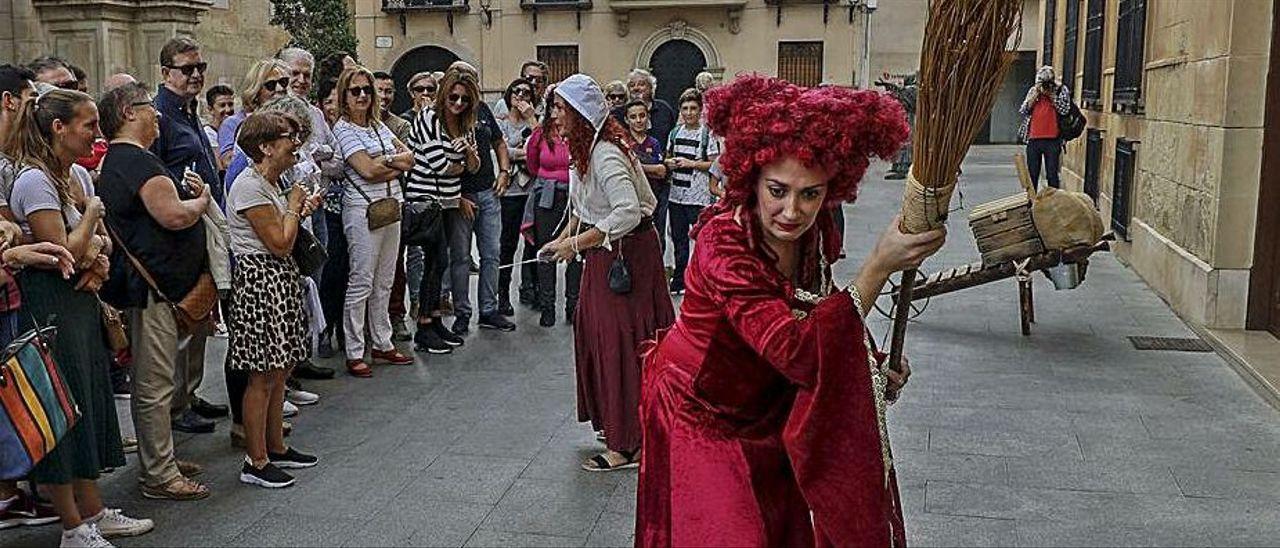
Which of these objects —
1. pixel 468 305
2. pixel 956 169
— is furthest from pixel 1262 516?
pixel 468 305

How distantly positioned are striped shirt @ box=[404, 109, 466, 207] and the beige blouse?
2.67 metres

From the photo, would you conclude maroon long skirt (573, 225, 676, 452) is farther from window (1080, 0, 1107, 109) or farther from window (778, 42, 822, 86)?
window (778, 42, 822, 86)

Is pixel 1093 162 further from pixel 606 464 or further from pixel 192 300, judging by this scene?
pixel 192 300

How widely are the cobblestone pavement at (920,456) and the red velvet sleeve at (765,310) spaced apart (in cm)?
215

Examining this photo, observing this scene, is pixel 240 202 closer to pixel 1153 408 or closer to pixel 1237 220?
pixel 1153 408

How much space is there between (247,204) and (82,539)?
61.2 inches

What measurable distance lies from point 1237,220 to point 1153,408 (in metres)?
2.27

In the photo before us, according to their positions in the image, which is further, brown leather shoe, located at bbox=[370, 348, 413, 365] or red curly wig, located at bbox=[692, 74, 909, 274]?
brown leather shoe, located at bbox=[370, 348, 413, 365]

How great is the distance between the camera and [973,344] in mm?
7984

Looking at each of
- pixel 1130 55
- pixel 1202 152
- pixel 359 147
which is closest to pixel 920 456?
pixel 359 147

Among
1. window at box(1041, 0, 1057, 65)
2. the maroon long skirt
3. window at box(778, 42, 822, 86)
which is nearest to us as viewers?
the maroon long skirt

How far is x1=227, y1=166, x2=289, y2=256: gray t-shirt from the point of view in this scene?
5.14 meters

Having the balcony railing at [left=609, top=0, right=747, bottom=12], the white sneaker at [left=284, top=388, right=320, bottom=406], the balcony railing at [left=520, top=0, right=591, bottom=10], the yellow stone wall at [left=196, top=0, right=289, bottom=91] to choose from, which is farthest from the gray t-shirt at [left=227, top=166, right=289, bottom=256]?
the balcony railing at [left=520, top=0, right=591, bottom=10]

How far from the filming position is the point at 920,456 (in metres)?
5.54
